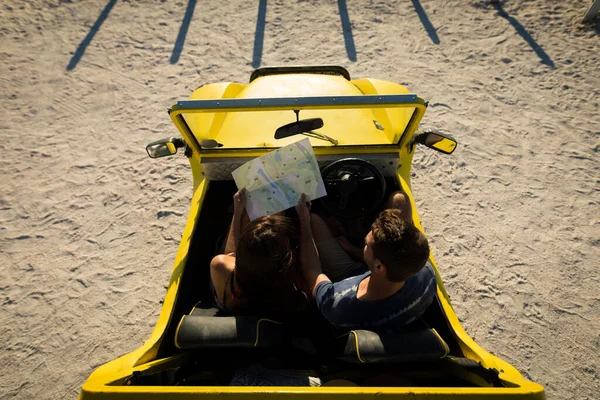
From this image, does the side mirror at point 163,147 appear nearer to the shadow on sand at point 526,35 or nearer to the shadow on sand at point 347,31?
the shadow on sand at point 347,31

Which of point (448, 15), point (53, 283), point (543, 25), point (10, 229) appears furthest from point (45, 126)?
point (543, 25)

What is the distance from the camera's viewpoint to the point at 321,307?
201 cm

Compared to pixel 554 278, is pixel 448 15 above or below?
above

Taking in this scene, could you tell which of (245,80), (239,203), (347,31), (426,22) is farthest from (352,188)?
(426,22)

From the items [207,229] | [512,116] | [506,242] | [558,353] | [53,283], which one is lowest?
[558,353]

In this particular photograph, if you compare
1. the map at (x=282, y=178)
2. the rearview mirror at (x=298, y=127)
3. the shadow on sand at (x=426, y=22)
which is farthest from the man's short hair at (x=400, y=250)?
the shadow on sand at (x=426, y=22)

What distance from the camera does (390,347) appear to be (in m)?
1.71

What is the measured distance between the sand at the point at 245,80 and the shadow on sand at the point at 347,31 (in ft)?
0.12

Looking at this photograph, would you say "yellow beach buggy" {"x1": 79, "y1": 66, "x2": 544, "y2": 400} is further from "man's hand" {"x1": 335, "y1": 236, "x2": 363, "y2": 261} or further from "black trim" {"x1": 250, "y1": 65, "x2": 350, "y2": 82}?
"black trim" {"x1": 250, "y1": 65, "x2": 350, "y2": 82}

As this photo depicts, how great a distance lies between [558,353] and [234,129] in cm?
315

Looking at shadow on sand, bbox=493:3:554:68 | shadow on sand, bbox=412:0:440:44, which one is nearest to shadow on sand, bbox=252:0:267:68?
shadow on sand, bbox=412:0:440:44

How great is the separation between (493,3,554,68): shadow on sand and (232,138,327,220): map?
5.18 meters

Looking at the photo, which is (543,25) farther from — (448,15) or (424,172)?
(424,172)

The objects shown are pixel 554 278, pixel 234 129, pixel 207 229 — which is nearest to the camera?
pixel 207 229
